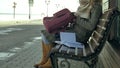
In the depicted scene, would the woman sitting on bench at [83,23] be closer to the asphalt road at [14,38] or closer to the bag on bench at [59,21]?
the bag on bench at [59,21]

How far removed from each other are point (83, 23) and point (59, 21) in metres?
0.55

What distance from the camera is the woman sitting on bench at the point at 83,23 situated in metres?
5.57

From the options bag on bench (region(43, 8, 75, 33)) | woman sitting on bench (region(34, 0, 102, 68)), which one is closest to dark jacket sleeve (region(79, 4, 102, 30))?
woman sitting on bench (region(34, 0, 102, 68))

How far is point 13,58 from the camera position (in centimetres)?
927

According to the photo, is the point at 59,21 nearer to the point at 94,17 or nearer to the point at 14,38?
the point at 94,17

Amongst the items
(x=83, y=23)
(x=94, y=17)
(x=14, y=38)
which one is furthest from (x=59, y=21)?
(x=14, y=38)

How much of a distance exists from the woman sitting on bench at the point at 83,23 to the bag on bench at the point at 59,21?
15cm

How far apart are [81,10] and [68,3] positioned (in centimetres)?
7706

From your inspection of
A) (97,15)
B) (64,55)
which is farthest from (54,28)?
(64,55)

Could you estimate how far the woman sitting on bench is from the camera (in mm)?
5566

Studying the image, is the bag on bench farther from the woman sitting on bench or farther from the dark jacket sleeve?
the dark jacket sleeve

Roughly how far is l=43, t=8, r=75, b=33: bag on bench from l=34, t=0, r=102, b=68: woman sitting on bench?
15 cm

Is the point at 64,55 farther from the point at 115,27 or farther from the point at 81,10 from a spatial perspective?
the point at 115,27

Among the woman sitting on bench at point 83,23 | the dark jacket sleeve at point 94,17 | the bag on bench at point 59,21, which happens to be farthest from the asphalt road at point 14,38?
the dark jacket sleeve at point 94,17
